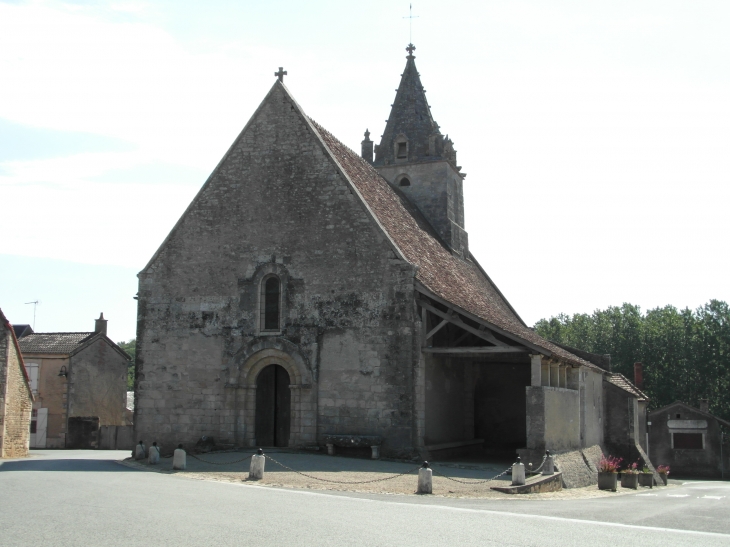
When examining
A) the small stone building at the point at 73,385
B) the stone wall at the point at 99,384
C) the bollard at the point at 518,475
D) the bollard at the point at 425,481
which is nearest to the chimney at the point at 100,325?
the small stone building at the point at 73,385

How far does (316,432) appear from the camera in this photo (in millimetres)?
21250

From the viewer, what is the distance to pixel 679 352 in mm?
56312

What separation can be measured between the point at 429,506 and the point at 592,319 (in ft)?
199

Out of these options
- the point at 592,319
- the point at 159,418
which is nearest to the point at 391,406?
the point at 159,418

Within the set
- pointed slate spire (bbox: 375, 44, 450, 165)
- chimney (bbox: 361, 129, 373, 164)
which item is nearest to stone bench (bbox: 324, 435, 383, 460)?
pointed slate spire (bbox: 375, 44, 450, 165)

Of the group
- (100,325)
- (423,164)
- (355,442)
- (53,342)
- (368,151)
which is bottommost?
(355,442)

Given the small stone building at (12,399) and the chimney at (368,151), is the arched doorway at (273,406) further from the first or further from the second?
the chimney at (368,151)

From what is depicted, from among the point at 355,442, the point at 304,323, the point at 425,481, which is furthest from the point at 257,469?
the point at 304,323

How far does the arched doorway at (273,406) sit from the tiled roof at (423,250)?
193 inches

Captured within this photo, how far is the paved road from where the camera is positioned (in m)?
9.14

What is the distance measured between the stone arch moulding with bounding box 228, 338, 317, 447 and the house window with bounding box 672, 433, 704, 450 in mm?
32255

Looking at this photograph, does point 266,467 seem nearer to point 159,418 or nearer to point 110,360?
point 159,418

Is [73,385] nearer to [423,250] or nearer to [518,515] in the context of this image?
[423,250]

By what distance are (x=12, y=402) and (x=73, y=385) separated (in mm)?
11269
